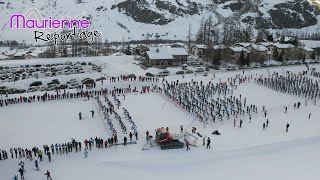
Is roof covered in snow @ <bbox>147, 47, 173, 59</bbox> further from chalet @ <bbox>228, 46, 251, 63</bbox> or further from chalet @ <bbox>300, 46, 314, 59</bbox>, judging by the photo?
chalet @ <bbox>300, 46, 314, 59</bbox>

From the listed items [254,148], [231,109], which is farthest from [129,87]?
[254,148]

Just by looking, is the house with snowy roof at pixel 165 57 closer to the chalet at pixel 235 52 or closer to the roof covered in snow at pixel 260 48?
the chalet at pixel 235 52

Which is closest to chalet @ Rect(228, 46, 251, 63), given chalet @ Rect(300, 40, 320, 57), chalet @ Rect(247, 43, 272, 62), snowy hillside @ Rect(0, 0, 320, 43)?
chalet @ Rect(247, 43, 272, 62)

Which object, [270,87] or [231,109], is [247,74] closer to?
[270,87]

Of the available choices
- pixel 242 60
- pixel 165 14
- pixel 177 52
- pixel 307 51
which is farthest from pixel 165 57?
pixel 165 14

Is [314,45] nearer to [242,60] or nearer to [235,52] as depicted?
[235,52]

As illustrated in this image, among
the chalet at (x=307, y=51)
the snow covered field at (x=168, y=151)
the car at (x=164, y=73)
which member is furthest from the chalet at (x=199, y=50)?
the snow covered field at (x=168, y=151)

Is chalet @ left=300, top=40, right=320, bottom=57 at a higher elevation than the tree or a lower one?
higher
